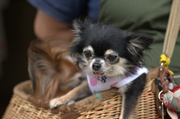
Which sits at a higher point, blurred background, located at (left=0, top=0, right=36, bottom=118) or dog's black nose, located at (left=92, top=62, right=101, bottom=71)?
blurred background, located at (left=0, top=0, right=36, bottom=118)

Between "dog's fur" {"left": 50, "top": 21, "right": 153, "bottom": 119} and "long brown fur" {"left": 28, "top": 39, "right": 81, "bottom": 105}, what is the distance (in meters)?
0.26

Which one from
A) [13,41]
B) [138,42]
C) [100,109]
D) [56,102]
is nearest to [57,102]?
[56,102]

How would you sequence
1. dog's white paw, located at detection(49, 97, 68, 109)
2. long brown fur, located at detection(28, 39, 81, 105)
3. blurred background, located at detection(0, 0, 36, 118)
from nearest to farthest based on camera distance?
dog's white paw, located at detection(49, 97, 68, 109) < long brown fur, located at detection(28, 39, 81, 105) < blurred background, located at detection(0, 0, 36, 118)

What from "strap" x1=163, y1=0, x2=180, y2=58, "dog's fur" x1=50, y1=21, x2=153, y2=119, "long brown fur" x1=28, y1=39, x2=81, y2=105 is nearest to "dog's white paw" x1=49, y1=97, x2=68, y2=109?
"dog's fur" x1=50, y1=21, x2=153, y2=119

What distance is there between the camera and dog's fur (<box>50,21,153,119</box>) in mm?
1145

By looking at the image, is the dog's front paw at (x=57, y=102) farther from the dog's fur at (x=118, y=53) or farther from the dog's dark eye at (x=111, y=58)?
the dog's dark eye at (x=111, y=58)

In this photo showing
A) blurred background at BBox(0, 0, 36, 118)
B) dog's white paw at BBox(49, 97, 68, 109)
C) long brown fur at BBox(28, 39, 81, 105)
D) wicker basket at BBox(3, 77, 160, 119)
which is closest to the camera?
wicker basket at BBox(3, 77, 160, 119)

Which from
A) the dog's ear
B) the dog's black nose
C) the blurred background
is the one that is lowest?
the dog's black nose

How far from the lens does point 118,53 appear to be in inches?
45.9

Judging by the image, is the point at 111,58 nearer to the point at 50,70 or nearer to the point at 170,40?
the point at 170,40

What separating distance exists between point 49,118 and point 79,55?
1.38 ft

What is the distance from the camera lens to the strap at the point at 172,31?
3.84 feet

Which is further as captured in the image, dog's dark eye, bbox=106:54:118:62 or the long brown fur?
the long brown fur

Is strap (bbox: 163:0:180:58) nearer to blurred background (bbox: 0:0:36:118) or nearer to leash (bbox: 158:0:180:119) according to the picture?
leash (bbox: 158:0:180:119)
